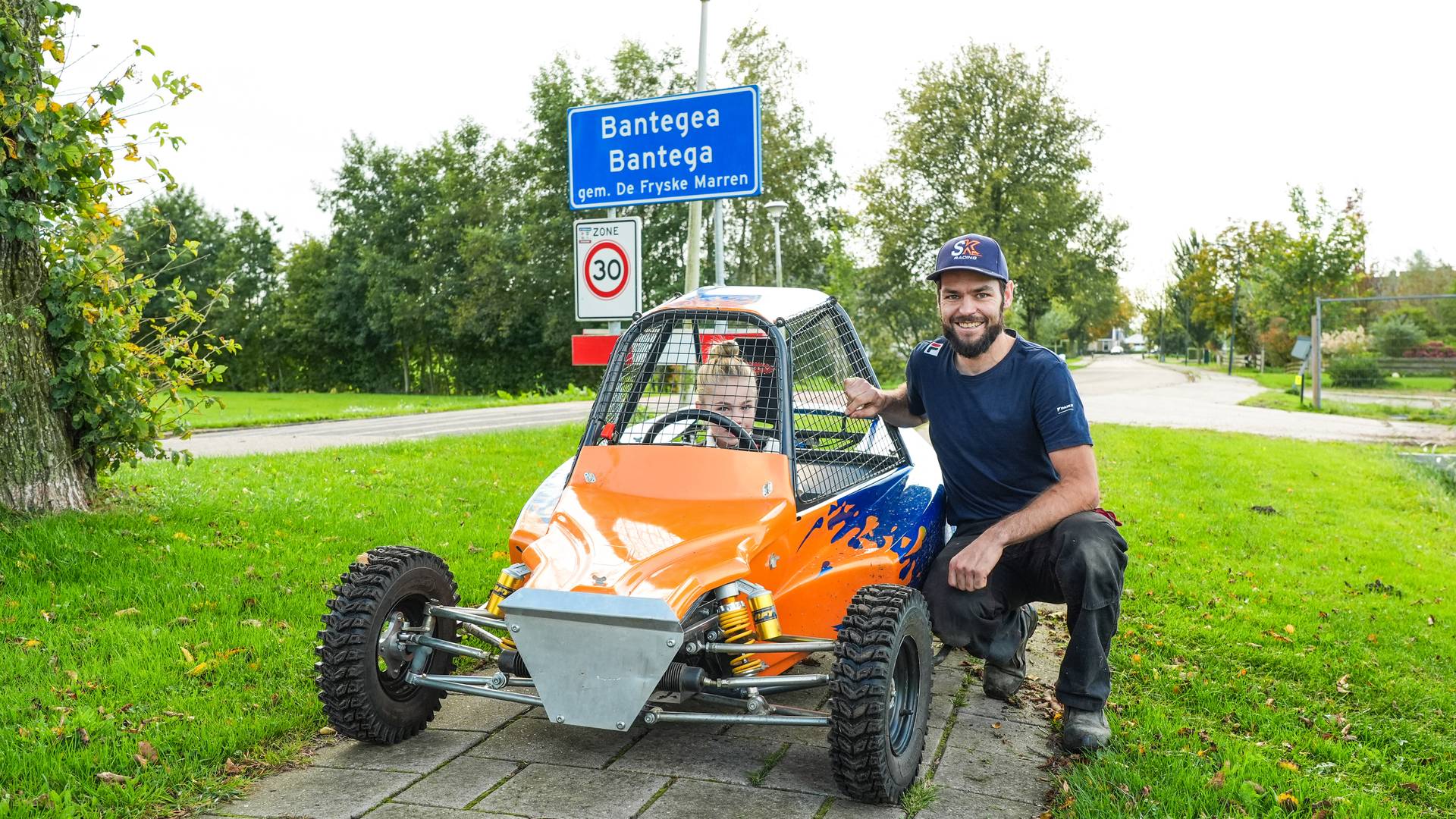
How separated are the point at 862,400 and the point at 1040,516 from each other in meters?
1.02

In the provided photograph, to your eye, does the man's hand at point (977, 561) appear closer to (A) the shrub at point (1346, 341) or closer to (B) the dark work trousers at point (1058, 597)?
(B) the dark work trousers at point (1058, 597)

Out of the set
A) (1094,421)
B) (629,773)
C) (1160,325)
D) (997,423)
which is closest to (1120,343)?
(1160,325)

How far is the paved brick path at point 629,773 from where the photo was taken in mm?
3592

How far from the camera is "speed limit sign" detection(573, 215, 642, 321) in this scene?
31.8 feet

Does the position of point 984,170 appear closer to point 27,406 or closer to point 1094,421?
point 1094,421

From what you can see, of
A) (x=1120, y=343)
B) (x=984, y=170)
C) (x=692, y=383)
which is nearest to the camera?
(x=692, y=383)

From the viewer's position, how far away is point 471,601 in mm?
5957

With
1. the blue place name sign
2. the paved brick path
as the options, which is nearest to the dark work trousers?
the paved brick path

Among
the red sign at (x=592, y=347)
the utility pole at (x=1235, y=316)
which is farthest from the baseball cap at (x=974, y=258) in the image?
the utility pole at (x=1235, y=316)

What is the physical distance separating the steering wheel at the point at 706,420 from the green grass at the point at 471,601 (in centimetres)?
172

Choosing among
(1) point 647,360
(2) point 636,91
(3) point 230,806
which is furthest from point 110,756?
(2) point 636,91

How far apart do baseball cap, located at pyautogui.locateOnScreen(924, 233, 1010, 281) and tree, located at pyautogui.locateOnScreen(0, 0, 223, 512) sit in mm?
4923

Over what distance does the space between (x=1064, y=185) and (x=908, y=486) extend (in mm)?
35853

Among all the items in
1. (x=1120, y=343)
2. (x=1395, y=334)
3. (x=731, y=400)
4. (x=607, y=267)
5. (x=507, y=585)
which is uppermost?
(x=1120, y=343)
